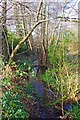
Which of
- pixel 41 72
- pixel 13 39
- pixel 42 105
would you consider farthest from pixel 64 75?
pixel 13 39

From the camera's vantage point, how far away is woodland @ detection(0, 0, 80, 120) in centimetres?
317

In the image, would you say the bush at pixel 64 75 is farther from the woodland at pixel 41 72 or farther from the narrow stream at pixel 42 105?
the narrow stream at pixel 42 105

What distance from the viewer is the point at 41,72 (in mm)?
4855

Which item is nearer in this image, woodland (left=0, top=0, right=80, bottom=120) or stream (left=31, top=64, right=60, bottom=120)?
woodland (left=0, top=0, right=80, bottom=120)

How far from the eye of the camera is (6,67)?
3342 mm

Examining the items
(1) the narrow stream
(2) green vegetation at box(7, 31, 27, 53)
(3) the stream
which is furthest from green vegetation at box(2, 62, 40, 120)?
(2) green vegetation at box(7, 31, 27, 53)

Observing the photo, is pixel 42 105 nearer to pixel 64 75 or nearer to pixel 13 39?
pixel 64 75

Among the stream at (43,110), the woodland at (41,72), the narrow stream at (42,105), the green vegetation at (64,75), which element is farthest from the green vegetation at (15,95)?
the green vegetation at (64,75)

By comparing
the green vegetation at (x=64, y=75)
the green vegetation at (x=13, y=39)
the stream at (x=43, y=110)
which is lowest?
the stream at (x=43, y=110)

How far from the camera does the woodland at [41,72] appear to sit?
10.4ft

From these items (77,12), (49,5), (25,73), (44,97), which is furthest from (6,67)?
(49,5)

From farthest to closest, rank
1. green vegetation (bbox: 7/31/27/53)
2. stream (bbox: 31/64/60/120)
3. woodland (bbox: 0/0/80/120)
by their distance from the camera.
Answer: green vegetation (bbox: 7/31/27/53) → stream (bbox: 31/64/60/120) → woodland (bbox: 0/0/80/120)

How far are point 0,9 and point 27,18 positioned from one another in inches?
26.9

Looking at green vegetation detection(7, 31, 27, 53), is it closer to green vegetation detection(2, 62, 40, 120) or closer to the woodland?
the woodland
